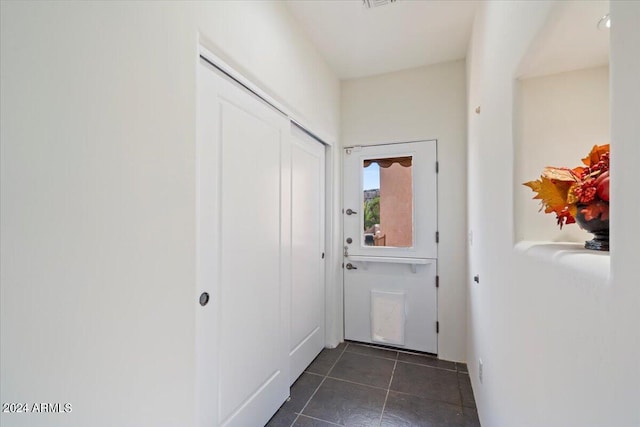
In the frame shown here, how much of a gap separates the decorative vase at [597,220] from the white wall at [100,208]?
48.4 inches

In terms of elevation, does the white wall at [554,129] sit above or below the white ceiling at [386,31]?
below

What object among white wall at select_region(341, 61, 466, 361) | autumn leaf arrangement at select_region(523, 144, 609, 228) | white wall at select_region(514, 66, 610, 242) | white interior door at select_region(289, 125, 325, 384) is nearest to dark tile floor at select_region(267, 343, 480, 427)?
white interior door at select_region(289, 125, 325, 384)

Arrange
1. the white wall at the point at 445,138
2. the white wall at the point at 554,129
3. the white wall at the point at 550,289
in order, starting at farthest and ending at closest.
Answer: the white wall at the point at 445,138
the white wall at the point at 554,129
the white wall at the point at 550,289

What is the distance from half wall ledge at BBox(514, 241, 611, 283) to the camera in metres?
0.50

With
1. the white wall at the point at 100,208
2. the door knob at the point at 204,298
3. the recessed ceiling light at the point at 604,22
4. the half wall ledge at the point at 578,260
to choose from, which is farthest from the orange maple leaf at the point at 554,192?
the door knob at the point at 204,298

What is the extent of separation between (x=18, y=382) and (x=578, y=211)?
4.48ft

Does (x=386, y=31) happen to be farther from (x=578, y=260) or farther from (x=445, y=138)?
(x=578, y=260)

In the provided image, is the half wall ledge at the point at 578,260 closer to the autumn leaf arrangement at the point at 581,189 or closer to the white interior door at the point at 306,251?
the autumn leaf arrangement at the point at 581,189

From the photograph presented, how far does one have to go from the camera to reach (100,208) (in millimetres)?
816

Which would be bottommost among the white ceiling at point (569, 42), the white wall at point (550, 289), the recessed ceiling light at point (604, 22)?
the white wall at point (550, 289)

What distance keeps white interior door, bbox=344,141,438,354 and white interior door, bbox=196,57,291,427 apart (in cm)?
102

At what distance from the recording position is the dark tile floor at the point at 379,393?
5.79 ft

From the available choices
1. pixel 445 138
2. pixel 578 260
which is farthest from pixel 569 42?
pixel 445 138

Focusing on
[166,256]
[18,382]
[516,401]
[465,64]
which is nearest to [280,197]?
[166,256]
